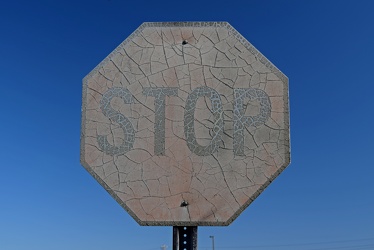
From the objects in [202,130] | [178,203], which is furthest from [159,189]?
[202,130]

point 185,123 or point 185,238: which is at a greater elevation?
point 185,123

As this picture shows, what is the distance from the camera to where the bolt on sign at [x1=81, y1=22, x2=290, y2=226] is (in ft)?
17.1

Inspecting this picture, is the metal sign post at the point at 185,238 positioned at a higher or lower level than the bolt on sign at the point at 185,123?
lower

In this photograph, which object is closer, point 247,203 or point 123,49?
point 247,203

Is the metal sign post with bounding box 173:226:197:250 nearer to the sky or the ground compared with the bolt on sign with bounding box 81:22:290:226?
nearer to the ground

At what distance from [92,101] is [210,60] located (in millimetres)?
1265

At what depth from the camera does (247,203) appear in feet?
16.8

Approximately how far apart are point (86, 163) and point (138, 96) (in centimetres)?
84

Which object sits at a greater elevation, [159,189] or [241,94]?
[241,94]

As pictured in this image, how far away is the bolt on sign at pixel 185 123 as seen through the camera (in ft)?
17.1

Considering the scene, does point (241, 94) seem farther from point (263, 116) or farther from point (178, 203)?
point (178, 203)

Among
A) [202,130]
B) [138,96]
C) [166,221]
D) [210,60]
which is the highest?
[210,60]

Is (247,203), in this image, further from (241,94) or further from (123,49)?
(123,49)

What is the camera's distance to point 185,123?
5.36 metres
